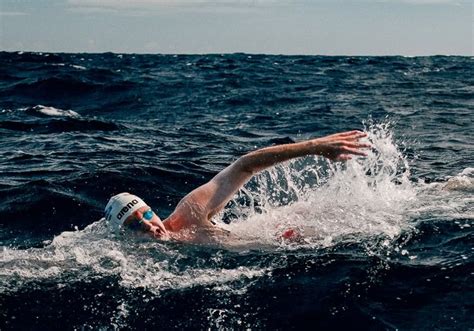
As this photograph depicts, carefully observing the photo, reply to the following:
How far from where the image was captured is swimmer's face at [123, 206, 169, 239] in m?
6.95

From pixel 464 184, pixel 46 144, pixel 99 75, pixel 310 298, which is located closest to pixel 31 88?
pixel 99 75

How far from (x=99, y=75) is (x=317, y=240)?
25194mm

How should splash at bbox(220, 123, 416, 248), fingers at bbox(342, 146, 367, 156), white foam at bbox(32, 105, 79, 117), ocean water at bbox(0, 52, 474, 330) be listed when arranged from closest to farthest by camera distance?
ocean water at bbox(0, 52, 474, 330), fingers at bbox(342, 146, 367, 156), splash at bbox(220, 123, 416, 248), white foam at bbox(32, 105, 79, 117)

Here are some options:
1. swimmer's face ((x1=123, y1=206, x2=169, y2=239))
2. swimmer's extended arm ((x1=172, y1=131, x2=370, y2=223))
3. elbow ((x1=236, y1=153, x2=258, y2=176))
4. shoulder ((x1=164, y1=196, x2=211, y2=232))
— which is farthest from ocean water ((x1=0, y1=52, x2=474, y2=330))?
elbow ((x1=236, y1=153, x2=258, y2=176))

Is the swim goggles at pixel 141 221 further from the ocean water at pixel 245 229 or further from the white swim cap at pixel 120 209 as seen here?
the ocean water at pixel 245 229

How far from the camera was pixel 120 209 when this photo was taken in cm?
712

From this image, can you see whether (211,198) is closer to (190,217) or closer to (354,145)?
(190,217)

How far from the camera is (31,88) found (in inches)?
1004

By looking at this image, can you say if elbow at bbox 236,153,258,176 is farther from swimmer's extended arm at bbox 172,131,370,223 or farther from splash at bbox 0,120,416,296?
splash at bbox 0,120,416,296

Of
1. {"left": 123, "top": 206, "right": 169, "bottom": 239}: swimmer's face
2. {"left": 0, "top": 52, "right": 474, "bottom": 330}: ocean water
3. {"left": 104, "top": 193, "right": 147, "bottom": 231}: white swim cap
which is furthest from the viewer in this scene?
{"left": 104, "top": 193, "right": 147, "bottom": 231}: white swim cap

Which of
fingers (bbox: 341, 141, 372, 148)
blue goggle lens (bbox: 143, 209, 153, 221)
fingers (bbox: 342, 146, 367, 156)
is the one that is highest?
fingers (bbox: 341, 141, 372, 148)

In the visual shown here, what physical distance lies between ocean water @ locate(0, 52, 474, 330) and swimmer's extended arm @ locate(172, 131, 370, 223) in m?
0.44

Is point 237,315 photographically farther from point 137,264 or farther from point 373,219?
point 373,219

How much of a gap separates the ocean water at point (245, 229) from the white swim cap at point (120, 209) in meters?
0.21
